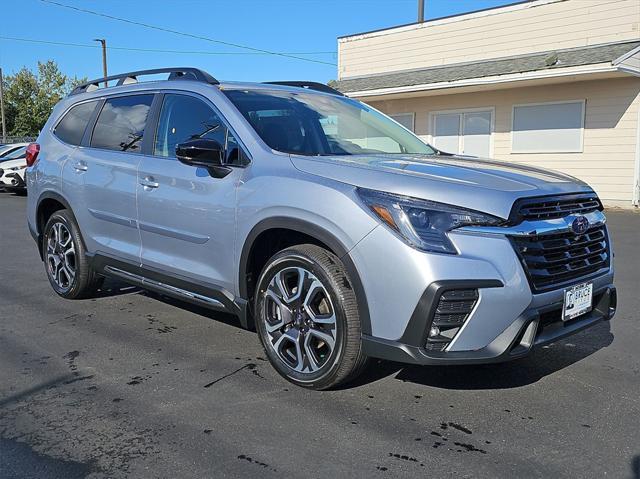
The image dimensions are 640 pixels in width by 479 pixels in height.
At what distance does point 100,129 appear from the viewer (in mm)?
5332

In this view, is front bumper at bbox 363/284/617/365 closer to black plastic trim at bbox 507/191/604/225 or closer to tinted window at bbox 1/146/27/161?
black plastic trim at bbox 507/191/604/225

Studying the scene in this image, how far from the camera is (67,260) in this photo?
5684 mm

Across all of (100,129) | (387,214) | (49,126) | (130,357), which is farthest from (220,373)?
(49,126)

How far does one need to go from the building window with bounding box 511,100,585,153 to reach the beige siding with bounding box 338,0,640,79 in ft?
4.80

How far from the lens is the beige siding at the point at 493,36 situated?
1365 centimetres

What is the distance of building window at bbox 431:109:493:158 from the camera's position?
15945 mm

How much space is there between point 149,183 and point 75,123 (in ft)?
5.64

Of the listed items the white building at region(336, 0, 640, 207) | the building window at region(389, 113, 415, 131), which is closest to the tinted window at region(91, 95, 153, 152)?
Result: the white building at region(336, 0, 640, 207)

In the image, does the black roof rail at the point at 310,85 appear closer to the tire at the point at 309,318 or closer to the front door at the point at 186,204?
the front door at the point at 186,204

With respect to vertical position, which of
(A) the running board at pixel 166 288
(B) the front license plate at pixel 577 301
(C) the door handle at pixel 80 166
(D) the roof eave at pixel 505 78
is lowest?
(A) the running board at pixel 166 288

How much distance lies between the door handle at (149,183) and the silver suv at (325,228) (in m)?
0.01

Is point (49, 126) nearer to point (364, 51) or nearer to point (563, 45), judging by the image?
point (563, 45)

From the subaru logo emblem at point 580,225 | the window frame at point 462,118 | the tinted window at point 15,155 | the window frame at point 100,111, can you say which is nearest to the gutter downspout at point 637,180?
the window frame at point 462,118

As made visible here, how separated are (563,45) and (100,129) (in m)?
12.5
